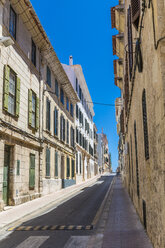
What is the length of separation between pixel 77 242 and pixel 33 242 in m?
1.09

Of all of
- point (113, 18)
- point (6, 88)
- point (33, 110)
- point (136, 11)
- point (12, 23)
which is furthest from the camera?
point (33, 110)

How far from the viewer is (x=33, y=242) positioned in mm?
6730

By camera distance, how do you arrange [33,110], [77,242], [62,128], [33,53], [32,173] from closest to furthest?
[77,242] → [32,173] → [33,110] → [33,53] → [62,128]

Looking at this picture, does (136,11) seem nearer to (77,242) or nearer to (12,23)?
(77,242)

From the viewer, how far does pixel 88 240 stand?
6828mm

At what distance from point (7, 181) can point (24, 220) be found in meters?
4.01

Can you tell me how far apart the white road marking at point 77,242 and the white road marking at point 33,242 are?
68 centimetres

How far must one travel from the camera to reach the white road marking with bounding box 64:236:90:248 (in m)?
6.34

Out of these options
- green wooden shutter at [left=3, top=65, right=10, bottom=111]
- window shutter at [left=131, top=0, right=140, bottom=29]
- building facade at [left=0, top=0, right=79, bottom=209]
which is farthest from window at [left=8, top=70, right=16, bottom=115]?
window shutter at [left=131, top=0, right=140, bottom=29]

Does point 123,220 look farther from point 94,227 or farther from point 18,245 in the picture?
point 18,245

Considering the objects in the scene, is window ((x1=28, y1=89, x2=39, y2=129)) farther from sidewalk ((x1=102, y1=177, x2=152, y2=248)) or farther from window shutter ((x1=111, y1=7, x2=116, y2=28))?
sidewalk ((x1=102, y1=177, x2=152, y2=248))

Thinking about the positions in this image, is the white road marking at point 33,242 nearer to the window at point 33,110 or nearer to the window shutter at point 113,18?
the window at point 33,110

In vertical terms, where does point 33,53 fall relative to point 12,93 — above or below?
above

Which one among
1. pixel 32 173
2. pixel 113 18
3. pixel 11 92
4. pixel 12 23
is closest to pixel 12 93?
pixel 11 92
